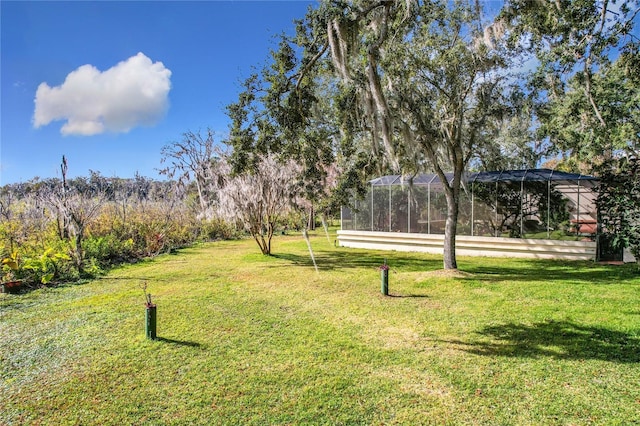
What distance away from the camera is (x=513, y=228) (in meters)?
11.8

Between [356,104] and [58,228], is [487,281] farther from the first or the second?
[58,228]

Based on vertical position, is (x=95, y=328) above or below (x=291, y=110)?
below

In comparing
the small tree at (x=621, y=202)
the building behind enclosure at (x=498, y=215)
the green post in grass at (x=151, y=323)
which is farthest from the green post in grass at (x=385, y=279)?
the small tree at (x=621, y=202)

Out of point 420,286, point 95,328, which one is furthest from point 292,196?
point 95,328

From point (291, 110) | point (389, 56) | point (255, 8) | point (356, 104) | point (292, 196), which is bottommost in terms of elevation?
point (292, 196)

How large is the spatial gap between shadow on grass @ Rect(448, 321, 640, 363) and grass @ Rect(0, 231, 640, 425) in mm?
25

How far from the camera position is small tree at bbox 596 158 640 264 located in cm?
886

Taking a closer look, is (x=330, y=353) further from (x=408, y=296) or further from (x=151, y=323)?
(x=408, y=296)

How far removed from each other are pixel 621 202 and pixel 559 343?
268 inches

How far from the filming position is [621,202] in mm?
9203

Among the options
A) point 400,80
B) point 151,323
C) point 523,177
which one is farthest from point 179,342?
point 523,177

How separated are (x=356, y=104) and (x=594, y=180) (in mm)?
8847

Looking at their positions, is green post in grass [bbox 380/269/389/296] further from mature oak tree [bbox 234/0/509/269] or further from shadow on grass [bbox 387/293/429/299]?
mature oak tree [bbox 234/0/509/269]

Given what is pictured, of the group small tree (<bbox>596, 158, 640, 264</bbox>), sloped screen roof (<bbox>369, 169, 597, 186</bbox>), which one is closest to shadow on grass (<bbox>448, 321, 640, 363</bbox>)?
small tree (<bbox>596, 158, 640, 264</bbox>)
